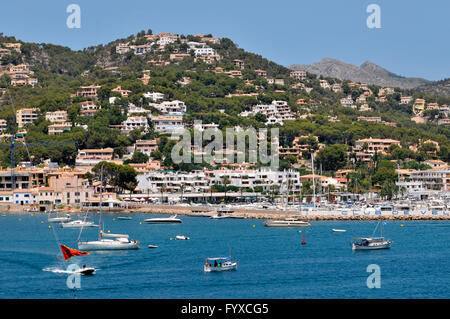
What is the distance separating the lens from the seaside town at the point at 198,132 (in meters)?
67.5

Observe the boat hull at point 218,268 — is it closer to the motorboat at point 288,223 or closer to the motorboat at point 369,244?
the motorboat at point 369,244

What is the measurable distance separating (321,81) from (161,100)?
2041 inches

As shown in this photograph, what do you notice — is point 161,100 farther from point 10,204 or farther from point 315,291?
point 315,291

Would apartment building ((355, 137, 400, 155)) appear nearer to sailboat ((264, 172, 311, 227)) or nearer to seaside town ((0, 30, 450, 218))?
seaside town ((0, 30, 450, 218))

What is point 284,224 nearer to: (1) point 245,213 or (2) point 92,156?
(1) point 245,213

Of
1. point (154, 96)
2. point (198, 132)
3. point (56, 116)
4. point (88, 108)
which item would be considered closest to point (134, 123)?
point (88, 108)

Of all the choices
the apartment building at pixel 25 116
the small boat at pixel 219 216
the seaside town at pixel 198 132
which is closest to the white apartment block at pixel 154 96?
the seaside town at pixel 198 132

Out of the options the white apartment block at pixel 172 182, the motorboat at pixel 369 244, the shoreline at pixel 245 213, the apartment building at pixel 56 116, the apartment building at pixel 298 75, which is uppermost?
the apartment building at pixel 298 75

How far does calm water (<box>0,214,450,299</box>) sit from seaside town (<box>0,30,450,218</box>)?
897 centimetres

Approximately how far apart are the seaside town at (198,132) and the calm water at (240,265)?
8.97 metres

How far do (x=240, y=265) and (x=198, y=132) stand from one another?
59.7 m

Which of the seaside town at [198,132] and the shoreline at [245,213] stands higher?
the seaside town at [198,132]

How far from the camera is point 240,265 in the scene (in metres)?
28.2

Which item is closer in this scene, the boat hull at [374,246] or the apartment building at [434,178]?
the boat hull at [374,246]
